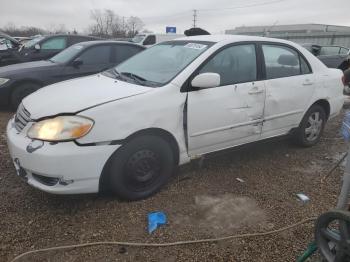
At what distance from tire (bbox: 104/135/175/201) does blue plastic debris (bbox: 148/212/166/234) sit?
317mm

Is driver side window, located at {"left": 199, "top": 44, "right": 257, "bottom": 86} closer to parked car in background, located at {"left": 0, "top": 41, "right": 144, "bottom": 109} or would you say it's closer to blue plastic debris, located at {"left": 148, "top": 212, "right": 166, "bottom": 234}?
blue plastic debris, located at {"left": 148, "top": 212, "right": 166, "bottom": 234}

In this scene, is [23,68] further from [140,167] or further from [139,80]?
[140,167]

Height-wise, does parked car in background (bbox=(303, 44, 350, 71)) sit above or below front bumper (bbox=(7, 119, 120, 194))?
below

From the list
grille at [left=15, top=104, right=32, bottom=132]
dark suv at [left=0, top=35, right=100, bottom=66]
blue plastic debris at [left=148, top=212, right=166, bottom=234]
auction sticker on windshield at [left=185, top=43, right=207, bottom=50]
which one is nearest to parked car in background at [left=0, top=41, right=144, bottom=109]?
dark suv at [left=0, top=35, right=100, bottom=66]

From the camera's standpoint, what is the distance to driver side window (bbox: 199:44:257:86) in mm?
3912

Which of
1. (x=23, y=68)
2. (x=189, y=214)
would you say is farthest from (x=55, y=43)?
(x=189, y=214)

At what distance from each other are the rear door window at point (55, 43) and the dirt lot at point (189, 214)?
6623mm

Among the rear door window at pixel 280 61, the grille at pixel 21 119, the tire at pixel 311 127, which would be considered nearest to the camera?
the grille at pixel 21 119

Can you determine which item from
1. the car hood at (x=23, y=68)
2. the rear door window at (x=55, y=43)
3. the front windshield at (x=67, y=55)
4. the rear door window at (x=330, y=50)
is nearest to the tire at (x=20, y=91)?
the car hood at (x=23, y=68)

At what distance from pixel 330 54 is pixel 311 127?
984 cm

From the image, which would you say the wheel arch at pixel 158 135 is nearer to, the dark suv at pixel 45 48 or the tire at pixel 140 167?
the tire at pixel 140 167

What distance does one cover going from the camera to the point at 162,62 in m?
4.09

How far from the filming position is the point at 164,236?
9.83ft

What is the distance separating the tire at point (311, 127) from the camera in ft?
16.3
